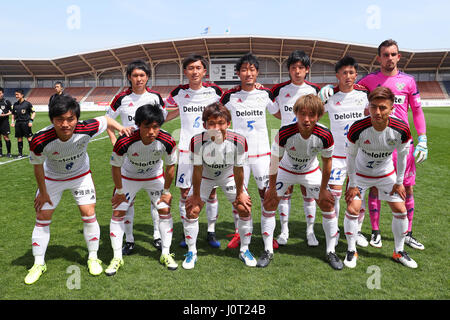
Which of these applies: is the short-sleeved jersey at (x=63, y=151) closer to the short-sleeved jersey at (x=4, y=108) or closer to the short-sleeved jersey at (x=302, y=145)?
the short-sleeved jersey at (x=302, y=145)

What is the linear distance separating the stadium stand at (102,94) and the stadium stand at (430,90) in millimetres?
43863

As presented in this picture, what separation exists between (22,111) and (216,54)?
36254 millimetres

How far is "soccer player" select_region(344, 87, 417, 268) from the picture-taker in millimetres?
3377

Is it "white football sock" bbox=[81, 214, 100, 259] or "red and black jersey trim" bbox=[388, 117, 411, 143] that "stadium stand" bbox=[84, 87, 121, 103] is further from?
"red and black jersey trim" bbox=[388, 117, 411, 143]

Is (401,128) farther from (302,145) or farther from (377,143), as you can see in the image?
(302,145)

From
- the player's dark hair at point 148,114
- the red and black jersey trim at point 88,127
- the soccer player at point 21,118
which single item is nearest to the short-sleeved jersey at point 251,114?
the player's dark hair at point 148,114

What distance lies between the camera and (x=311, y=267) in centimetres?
356

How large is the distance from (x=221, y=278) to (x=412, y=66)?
50.6m

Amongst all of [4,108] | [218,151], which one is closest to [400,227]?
[218,151]

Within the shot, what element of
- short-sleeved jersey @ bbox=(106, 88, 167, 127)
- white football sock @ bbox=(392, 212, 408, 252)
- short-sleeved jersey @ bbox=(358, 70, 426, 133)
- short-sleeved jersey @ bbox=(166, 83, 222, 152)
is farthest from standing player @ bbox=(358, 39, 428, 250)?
short-sleeved jersey @ bbox=(106, 88, 167, 127)

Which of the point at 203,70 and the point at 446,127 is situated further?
the point at 446,127

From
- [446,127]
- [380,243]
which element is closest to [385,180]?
[380,243]
